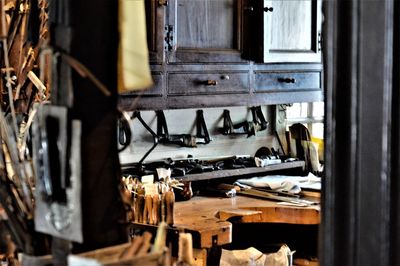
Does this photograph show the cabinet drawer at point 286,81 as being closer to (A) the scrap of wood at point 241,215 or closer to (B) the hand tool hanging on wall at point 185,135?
(B) the hand tool hanging on wall at point 185,135

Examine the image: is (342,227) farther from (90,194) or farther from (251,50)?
(251,50)

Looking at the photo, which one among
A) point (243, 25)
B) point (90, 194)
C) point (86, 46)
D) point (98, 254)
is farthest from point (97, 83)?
point (243, 25)

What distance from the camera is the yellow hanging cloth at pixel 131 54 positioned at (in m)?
1.28

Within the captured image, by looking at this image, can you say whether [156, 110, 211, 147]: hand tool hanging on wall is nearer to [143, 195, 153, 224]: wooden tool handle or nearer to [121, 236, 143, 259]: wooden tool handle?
[143, 195, 153, 224]: wooden tool handle

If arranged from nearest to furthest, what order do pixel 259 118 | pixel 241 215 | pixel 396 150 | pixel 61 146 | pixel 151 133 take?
pixel 61 146, pixel 396 150, pixel 241 215, pixel 151 133, pixel 259 118

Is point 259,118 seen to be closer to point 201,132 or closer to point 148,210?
point 201,132

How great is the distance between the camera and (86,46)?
1229 mm

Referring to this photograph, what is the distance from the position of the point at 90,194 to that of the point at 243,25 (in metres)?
2.97

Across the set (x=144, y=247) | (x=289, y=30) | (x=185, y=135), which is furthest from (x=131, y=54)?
(x=289, y=30)

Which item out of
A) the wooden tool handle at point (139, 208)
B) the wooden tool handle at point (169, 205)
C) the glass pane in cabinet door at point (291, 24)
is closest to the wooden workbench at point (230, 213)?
the wooden tool handle at point (169, 205)

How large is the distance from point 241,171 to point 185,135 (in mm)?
419

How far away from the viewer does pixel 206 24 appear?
390cm

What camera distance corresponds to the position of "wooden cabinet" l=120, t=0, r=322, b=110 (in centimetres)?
364

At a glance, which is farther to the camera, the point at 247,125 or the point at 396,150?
the point at 247,125
